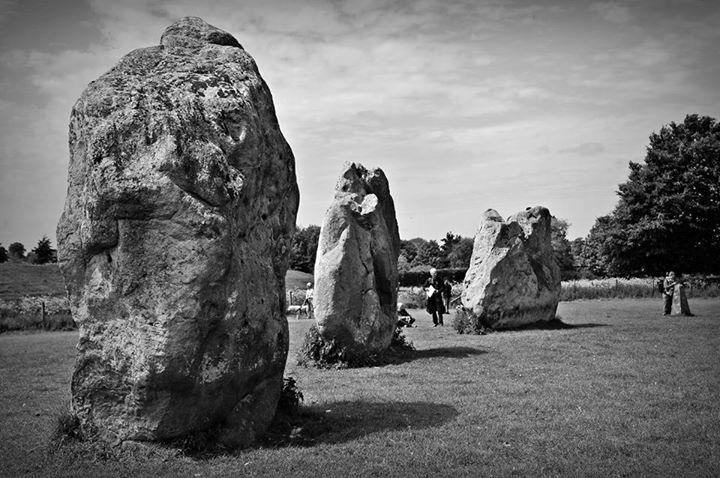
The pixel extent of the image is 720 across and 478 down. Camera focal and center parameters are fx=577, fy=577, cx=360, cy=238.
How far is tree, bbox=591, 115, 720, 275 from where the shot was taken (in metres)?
48.4

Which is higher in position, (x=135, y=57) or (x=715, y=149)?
(x=715, y=149)

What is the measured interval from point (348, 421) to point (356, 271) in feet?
19.5

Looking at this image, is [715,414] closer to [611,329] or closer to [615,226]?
[611,329]

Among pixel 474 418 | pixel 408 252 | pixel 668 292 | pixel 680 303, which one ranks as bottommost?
pixel 474 418

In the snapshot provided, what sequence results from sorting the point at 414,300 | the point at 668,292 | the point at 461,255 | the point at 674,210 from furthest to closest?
the point at 461,255, the point at 674,210, the point at 414,300, the point at 668,292

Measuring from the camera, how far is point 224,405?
24.0ft

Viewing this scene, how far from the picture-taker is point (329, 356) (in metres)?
14.3

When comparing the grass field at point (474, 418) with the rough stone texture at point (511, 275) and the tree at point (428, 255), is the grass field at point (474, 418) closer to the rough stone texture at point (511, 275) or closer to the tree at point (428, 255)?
the rough stone texture at point (511, 275)

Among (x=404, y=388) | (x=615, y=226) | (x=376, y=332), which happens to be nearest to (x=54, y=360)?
(x=376, y=332)

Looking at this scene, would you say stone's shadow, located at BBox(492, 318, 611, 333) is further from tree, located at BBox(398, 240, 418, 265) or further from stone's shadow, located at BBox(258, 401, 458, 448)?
tree, located at BBox(398, 240, 418, 265)

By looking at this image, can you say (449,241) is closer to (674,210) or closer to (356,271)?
(674,210)

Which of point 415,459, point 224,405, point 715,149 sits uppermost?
point 715,149

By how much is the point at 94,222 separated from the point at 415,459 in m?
4.89

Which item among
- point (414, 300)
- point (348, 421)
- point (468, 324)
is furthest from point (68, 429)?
point (414, 300)
